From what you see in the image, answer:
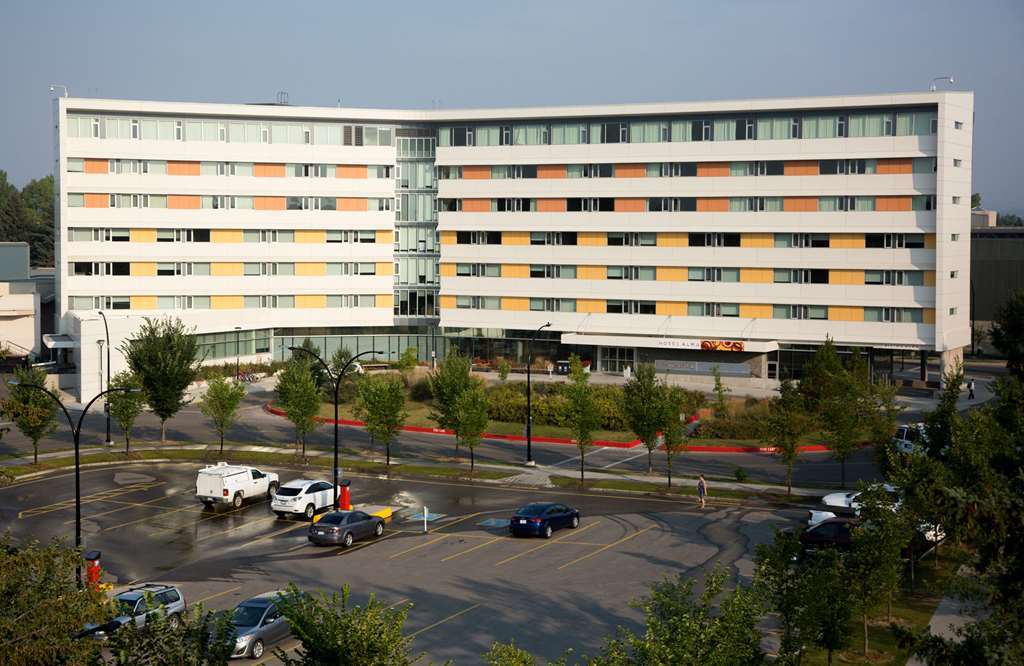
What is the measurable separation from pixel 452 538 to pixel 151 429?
31.7m

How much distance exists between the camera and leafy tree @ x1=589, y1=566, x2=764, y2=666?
15.1 metres

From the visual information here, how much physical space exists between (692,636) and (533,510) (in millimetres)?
22757

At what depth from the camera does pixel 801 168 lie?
75.2 metres

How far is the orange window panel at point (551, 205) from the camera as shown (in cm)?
8262

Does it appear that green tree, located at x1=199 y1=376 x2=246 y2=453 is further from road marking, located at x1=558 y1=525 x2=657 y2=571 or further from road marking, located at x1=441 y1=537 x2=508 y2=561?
road marking, located at x1=558 y1=525 x2=657 y2=571

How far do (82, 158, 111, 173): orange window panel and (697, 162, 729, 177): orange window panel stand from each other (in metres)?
44.7

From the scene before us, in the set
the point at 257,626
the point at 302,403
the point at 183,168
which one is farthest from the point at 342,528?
the point at 183,168

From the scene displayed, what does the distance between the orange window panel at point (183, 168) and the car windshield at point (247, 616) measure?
6330cm

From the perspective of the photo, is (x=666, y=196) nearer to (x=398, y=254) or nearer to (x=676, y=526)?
(x=398, y=254)

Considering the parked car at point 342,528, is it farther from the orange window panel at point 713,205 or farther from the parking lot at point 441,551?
the orange window panel at point 713,205

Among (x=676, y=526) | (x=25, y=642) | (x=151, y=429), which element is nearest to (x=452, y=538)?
(x=676, y=526)

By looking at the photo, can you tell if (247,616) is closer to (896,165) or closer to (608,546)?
(608,546)

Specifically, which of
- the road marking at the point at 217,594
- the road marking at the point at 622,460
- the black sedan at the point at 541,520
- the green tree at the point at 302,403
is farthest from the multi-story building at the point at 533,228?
the road marking at the point at 217,594

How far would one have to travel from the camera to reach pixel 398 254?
89.1 metres
